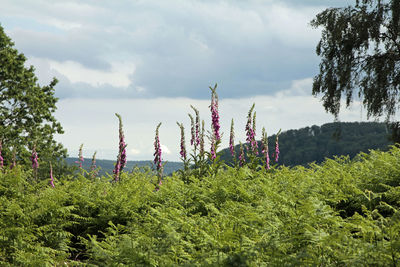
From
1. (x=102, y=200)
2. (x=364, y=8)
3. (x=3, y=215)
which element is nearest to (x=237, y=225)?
(x=102, y=200)

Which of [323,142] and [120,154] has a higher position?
[323,142]

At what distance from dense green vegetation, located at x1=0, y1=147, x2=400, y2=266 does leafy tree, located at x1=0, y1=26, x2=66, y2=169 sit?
18294 millimetres

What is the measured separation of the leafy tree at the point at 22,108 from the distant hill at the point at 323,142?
72995mm

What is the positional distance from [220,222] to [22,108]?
82.5 feet

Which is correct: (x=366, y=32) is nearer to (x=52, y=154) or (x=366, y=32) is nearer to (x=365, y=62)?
(x=365, y=62)

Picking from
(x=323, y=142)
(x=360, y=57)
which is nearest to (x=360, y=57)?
(x=360, y=57)

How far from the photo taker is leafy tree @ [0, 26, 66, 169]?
2558 centimetres

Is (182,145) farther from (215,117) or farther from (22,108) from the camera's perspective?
(22,108)

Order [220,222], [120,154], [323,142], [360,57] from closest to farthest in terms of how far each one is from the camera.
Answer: [220,222]
[120,154]
[360,57]
[323,142]

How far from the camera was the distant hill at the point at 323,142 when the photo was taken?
9875 centimetres

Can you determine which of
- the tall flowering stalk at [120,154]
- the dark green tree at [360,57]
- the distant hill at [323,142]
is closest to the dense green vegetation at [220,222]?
the tall flowering stalk at [120,154]

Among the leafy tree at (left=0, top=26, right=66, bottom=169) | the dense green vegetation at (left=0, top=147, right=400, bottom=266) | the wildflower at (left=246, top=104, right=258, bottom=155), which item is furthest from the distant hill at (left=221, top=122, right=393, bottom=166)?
the dense green vegetation at (left=0, top=147, right=400, bottom=266)

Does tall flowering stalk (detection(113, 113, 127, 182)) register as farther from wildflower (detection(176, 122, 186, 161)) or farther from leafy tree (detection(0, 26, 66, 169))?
leafy tree (detection(0, 26, 66, 169))

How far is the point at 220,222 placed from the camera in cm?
515
